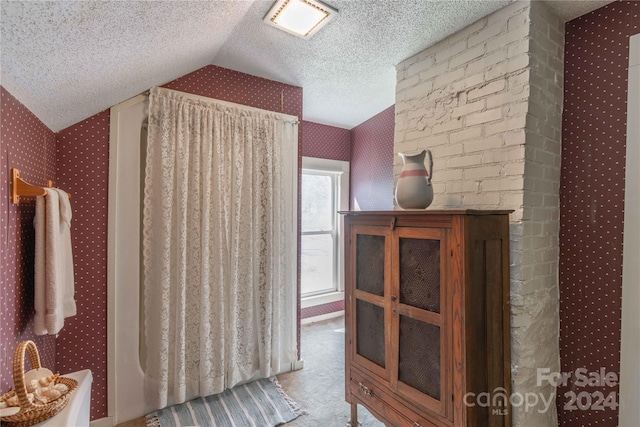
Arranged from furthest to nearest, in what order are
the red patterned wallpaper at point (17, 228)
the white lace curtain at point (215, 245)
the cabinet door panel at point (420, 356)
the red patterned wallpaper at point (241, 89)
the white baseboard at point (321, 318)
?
the white baseboard at point (321, 318) < the red patterned wallpaper at point (241, 89) < the white lace curtain at point (215, 245) < the cabinet door panel at point (420, 356) < the red patterned wallpaper at point (17, 228)

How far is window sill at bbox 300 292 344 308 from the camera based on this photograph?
3.61 meters

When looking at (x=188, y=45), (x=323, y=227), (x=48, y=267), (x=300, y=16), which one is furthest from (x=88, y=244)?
(x=323, y=227)

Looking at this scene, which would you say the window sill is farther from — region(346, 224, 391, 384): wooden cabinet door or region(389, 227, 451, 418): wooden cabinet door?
region(389, 227, 451, 418): wooden cabinet door

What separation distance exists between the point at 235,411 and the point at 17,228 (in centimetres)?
165

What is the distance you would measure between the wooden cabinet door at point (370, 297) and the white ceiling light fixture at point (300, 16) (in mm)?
1233

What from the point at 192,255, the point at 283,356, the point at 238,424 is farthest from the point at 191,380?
the point at 192,255

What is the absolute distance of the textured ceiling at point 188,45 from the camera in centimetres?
96

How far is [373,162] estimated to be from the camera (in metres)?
3.51

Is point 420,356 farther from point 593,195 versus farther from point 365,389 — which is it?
point 593,195

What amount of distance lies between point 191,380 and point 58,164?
5.38ft

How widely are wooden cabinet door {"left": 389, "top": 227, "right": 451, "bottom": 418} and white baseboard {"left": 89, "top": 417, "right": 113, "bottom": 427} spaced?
70.9 inches

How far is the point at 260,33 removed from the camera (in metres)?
1.92

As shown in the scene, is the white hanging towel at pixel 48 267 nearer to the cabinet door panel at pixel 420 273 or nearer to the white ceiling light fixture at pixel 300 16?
the white ceiling light fixture at pixel 300 16

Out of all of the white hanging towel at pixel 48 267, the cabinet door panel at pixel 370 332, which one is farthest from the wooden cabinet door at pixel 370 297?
the white hanging towel at pixel 48 267
